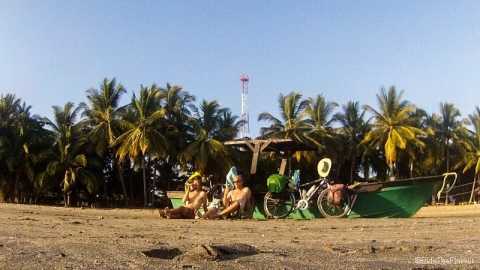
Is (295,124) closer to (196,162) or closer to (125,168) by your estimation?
(196,162)

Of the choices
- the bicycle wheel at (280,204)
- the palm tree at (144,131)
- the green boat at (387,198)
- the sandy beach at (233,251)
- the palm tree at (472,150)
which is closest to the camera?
the sandy beach at (233,251)

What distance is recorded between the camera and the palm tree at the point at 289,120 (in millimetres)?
34406

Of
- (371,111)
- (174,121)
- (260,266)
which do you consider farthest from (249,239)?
(371,111)

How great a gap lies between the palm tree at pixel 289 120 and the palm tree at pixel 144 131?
7.89 m

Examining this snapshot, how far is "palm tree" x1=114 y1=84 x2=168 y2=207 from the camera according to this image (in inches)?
1163

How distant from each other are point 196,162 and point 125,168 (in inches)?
333

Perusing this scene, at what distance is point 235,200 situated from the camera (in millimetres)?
10234

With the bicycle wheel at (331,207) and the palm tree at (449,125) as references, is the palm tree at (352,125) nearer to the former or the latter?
the palm tree at (449,125)

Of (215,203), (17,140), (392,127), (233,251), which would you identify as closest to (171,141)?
(17,140)

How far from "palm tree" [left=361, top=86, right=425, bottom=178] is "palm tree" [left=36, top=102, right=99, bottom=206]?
18813 mm

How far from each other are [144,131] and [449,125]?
23612mm

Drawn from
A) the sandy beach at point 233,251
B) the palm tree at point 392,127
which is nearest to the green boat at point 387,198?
the sandy beach at point 233,251

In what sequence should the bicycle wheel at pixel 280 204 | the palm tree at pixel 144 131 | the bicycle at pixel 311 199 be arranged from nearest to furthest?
the bicycle at pixel 311 199 < the bicycle wheel at pixel 280 204 < the palm tree at pixel 144 131

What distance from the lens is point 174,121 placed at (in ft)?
110
